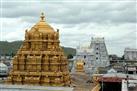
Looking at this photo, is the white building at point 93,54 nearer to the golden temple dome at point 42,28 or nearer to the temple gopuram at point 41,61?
the golden temple dome at point 42,28

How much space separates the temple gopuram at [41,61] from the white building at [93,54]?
106ft

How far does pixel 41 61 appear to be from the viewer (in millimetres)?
31297

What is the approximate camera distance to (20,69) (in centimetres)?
3178

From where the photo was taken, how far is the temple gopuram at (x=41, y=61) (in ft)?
Result: 102

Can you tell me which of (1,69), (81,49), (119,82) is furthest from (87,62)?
(119,82)

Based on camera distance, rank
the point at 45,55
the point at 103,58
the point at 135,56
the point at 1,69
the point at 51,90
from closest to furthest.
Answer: the point at 51,90 → the point at 45,55 → the point at 1,69 → the point at 103,58 → the point at 135,56

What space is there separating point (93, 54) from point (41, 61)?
39367 mm

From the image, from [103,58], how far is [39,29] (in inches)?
1869

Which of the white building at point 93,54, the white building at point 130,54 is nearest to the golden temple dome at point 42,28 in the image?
the white building at point 93,54

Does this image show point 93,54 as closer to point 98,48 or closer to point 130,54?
point 98,48

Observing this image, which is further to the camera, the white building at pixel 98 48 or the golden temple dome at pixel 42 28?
the white building at pixel 98 48

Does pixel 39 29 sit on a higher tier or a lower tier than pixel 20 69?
higher

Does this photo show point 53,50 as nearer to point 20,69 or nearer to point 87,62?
point 20,69

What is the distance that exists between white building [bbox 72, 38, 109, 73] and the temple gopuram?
1274 inches
